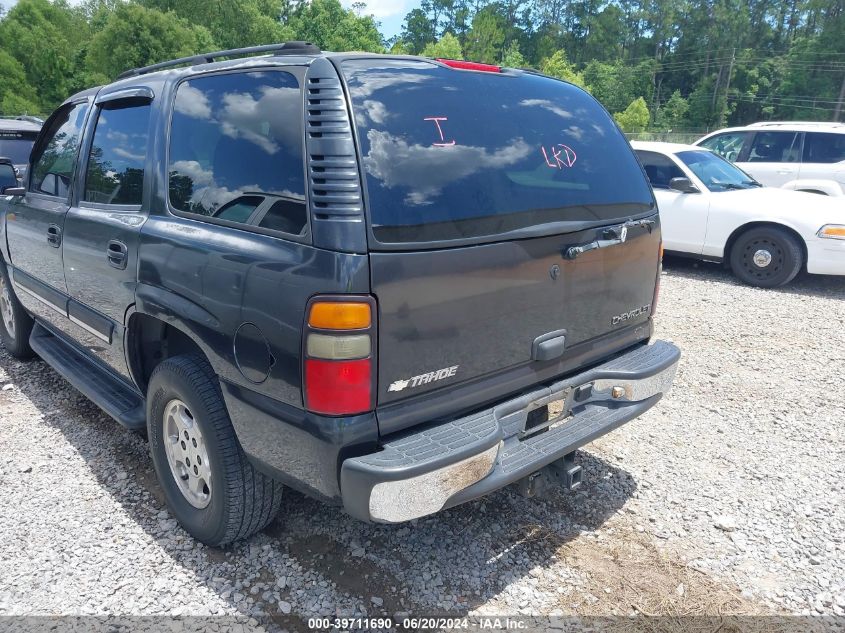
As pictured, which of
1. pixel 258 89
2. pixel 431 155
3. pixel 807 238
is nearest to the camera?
pixel 431 155

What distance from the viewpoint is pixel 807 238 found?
290 inches

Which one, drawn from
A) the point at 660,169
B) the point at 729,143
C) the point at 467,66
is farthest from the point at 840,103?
the point at 467,66

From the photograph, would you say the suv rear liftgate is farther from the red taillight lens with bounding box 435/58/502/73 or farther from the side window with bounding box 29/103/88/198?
the side window with bounding box 29/103/88/198

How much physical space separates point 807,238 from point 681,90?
8022 centimetres

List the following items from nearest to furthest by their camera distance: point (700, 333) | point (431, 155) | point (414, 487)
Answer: point (414, 487), point (431, 155), point (700, 333)

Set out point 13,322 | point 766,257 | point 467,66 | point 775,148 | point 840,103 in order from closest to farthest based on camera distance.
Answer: point 467,66, point 13,322, point 766,257, point 775,148, point 840,103

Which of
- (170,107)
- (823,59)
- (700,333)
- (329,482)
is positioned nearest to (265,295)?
(329,482)

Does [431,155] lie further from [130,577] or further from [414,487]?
[130,577]

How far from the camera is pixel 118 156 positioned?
3.26 m

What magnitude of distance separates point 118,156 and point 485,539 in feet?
8.94

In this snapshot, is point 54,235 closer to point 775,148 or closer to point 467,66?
point 467,66

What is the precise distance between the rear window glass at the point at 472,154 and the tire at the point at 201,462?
3.60 ft

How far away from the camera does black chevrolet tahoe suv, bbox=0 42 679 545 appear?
2.11 metres

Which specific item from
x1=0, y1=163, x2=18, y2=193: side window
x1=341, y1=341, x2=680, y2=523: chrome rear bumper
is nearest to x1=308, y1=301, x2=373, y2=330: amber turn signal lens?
x1=341, y1=341, x2=680, y2=523: chrome rear bumper
